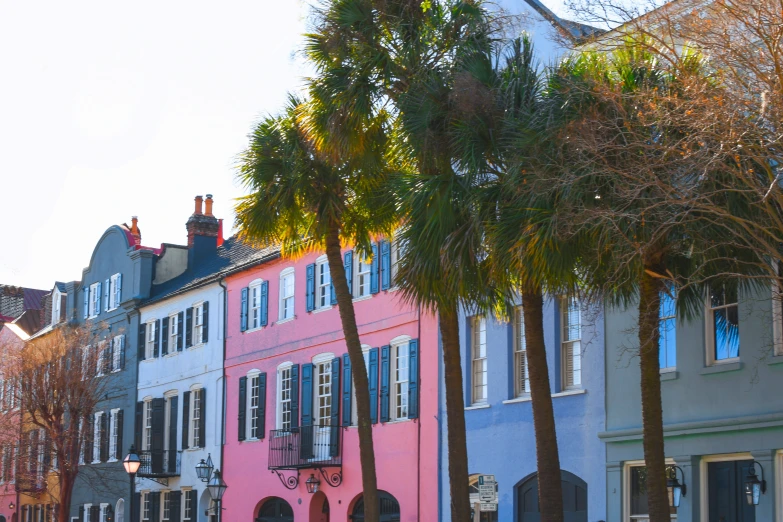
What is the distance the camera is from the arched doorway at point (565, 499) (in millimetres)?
23156

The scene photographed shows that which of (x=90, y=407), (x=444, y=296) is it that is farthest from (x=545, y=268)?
(x=90, y=407)

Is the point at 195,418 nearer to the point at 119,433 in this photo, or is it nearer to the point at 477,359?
the point at 119,433

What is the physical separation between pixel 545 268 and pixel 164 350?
93.0 feet

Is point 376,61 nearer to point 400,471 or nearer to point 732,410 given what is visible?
point 732,410

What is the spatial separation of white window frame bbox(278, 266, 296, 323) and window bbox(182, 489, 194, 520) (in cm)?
726

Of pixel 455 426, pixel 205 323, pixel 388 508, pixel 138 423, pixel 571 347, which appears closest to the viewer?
pixel 455 426

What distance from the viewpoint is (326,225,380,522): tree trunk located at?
2112cm

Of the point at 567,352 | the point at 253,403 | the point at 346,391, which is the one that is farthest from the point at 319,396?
the point at 567,352

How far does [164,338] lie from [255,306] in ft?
23.3

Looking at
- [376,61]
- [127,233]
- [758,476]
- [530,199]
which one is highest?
[127,233]

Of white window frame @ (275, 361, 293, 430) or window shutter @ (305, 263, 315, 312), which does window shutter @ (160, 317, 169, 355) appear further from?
window shutter @ (305, 263, 315, 312)

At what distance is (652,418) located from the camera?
52.4 feet

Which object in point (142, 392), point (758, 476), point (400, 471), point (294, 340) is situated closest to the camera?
point (758, 476)

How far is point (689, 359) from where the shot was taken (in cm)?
2077
